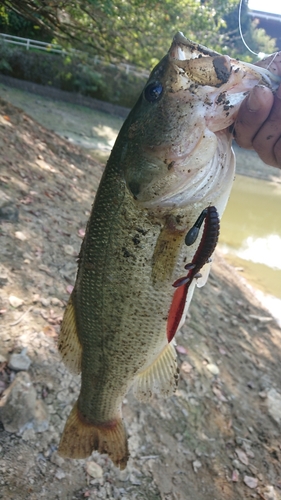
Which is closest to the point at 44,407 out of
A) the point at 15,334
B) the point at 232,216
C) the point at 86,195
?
the point at 15,334

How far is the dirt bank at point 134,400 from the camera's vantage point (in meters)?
2.56

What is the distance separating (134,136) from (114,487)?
2.25 metres

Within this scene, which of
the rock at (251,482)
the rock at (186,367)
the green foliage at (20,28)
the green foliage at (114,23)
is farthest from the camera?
the green foliage at (20,28)

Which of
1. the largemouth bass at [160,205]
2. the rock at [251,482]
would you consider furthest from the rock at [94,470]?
the rock at [251,482]

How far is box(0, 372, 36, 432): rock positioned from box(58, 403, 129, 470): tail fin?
0.44m

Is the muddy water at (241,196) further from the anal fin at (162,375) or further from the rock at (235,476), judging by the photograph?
the anal fin at (162,375)

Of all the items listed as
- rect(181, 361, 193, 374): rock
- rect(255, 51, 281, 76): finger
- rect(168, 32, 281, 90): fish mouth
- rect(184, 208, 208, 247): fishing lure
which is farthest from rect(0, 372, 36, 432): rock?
rect(255, 51, 281, 76): finger

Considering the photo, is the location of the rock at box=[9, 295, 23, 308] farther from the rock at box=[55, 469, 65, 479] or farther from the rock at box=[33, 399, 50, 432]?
the rock at box=[55, 469, 65, 479]

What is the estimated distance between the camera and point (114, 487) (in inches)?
103

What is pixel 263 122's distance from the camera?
1575 millimetres

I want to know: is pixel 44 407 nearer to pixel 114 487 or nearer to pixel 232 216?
pixel 114 487

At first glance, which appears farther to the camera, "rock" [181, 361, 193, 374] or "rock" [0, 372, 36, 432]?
"rock" [181, 361, 193, 374]

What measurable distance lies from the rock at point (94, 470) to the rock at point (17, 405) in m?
0.50

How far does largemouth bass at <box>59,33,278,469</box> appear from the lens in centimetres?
152
